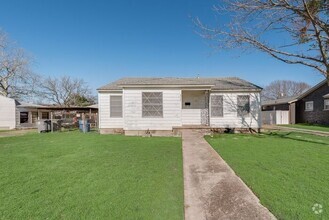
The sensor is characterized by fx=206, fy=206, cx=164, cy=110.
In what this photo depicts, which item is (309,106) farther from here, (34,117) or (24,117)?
(24,117)

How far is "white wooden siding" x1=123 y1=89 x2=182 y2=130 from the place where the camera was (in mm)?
12531

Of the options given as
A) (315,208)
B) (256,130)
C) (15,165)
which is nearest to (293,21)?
(256,130)

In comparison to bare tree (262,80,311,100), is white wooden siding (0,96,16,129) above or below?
below

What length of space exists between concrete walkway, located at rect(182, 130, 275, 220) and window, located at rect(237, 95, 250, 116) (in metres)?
8.38

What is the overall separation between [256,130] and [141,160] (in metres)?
9.93

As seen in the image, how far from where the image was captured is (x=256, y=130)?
1361cm

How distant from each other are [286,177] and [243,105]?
950 centimetres

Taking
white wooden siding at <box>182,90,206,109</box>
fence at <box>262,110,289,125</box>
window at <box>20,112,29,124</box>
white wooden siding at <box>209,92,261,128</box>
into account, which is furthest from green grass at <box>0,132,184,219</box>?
window at <box>20,112,29,124</box>

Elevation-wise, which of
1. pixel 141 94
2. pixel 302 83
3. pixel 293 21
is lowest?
pixel 141 94

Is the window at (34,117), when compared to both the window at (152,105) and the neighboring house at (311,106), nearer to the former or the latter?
the window at (152,105)

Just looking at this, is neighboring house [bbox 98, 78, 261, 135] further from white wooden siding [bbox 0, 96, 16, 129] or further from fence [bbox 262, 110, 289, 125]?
white wooden siding [bbox 0, 96, 16, 129]

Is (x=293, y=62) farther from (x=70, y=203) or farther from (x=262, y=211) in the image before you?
(x=70, y=203)

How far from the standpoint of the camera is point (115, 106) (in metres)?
13.9

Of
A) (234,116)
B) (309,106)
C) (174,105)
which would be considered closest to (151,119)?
(174,105)
